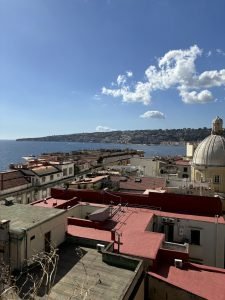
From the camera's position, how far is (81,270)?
1628cm

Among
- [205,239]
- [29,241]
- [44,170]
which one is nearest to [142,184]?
[205,239]

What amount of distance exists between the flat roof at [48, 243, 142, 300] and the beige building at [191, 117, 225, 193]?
26836 millimetres

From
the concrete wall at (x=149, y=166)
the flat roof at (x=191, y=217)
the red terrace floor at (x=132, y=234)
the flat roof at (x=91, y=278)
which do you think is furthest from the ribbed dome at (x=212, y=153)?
the flat roof at (x=91, y=278)

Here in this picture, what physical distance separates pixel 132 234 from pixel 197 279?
5.94m

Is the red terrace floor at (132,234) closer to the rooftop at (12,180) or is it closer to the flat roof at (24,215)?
the flat roof at (24,215)

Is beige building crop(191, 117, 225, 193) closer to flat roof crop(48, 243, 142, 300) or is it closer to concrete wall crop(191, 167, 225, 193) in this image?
concrete wall crop(191, 167, 225, 193)

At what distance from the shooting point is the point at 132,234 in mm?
22688

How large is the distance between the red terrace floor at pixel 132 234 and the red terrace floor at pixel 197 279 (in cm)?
136

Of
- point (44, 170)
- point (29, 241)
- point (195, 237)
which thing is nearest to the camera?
point (29, 241)

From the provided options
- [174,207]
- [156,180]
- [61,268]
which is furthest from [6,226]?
[156,180]

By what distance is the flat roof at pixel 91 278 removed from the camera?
13648 millimetres

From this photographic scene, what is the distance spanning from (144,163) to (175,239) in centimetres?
4767

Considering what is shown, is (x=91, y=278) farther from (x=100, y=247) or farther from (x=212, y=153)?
(x=212, y=153)

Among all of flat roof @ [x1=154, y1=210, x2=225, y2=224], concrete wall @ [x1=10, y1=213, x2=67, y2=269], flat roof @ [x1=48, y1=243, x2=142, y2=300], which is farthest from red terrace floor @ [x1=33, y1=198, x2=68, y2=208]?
flat roof @ [x1=48, y1=243, x2=142, y2=300]
